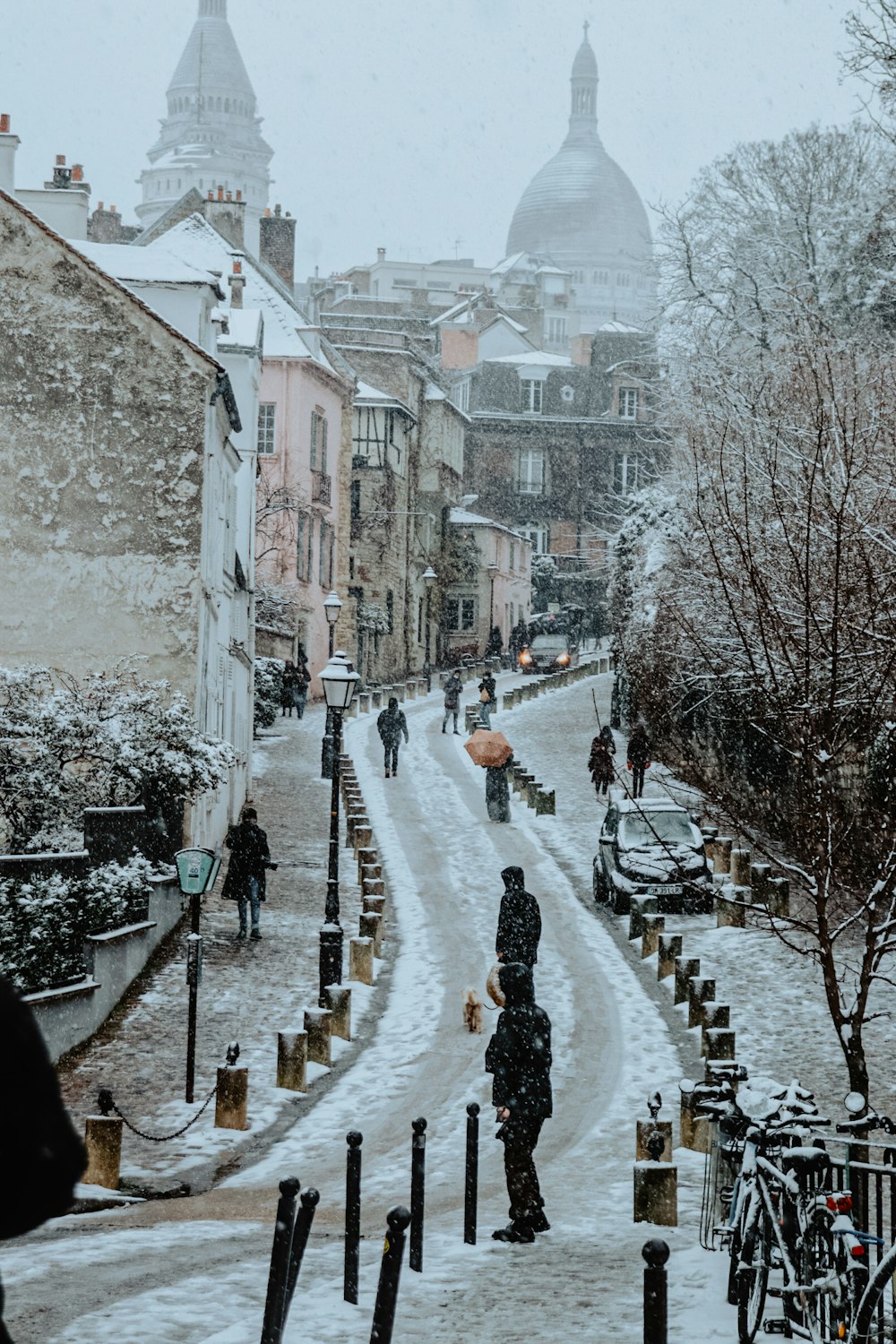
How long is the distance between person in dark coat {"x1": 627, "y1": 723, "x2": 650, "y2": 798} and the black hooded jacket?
1941 centimetres

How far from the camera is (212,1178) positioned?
37.8ft

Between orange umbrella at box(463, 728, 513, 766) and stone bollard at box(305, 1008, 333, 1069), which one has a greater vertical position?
orange umbrella at box(463, 728, 513, 766)

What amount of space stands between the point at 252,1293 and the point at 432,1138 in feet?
14.2

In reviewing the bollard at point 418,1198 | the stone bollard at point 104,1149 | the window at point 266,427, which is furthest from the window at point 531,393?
the bollard at point 418,1198

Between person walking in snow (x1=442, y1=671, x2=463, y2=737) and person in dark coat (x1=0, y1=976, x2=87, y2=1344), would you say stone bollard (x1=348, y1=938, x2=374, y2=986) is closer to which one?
person in dark coat (x1=0, y1=976, x2=87, y2=1344)

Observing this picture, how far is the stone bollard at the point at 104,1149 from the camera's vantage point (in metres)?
11.0

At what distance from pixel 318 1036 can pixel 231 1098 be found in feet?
8.12

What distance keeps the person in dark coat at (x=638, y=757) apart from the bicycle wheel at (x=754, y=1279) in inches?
835

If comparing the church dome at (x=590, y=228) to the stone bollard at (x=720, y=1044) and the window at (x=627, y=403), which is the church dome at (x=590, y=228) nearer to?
the window at (x=627, y=403)

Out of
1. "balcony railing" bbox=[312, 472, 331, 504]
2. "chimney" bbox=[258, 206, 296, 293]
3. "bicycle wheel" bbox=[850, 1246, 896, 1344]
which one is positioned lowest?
"bicycle wheel" bbox=[850, 1246, 896, 1344]

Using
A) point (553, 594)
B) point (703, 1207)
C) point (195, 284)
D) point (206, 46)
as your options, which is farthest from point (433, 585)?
point (206, 46)

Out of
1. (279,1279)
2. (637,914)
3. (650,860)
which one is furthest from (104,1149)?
(650,860)

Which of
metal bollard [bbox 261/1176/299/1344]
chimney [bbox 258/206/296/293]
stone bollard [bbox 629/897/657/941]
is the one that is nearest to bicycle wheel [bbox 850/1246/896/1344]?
metal bollard [bbox 261/1176/299/1344]

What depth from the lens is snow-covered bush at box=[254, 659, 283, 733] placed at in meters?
41.8
